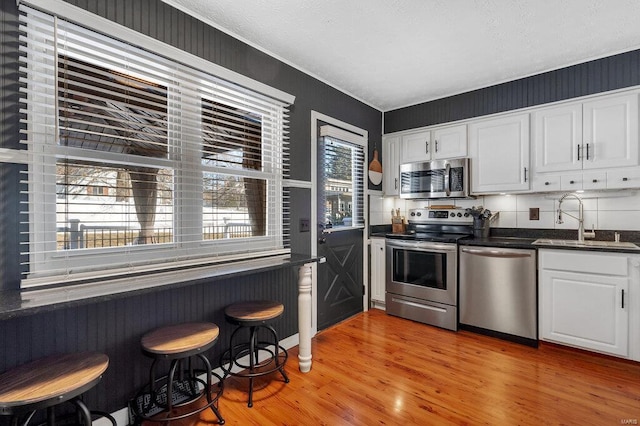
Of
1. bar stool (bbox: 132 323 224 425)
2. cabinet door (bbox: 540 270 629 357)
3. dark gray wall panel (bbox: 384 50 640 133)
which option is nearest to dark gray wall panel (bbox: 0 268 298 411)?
bar stool (bbox: 132 323 224 425)

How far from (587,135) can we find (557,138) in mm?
209

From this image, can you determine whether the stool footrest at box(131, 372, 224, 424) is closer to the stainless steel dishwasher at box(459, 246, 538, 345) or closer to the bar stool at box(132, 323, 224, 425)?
the bar stool at box(132, 323, 224, 425)

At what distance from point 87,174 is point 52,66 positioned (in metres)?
0.53

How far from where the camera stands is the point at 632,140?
98.6 inches

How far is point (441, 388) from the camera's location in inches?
82.0

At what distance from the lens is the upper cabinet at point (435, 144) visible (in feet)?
11.1

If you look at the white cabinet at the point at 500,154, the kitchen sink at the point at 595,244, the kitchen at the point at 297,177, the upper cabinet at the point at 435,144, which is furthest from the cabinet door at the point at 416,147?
the kitchen sink at the point at 595,244

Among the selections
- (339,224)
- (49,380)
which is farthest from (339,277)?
(49,380)

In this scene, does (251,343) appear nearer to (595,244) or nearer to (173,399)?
(173,399)

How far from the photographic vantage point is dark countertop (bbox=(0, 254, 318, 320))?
Result: 1185 mm

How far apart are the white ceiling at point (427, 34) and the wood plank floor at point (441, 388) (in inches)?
99.0

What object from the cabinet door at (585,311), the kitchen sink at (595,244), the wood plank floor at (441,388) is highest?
the kitchen sink at (595,244)

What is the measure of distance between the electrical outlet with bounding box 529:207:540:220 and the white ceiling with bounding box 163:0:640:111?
4.40ft

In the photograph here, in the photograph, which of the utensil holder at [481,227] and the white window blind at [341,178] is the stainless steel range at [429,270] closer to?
the utensil holder at [481,227]
